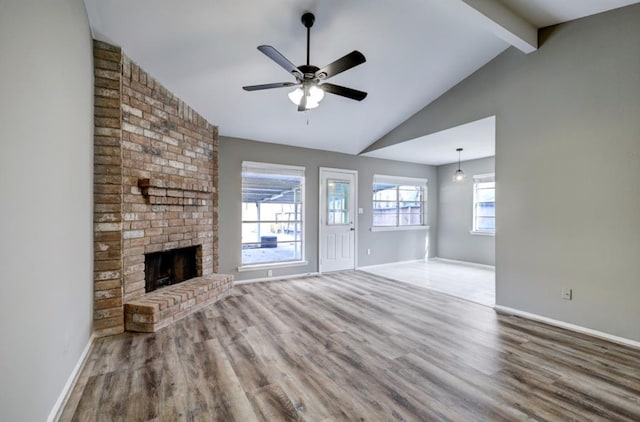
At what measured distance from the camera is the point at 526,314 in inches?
130

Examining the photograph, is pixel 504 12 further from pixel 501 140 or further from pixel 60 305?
pixel 60 305

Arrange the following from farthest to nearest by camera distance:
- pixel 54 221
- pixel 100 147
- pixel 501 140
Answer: pixel 501 140
pixel 100 147
pixel 54 221

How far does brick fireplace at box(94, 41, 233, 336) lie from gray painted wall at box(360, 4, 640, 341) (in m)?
4.00

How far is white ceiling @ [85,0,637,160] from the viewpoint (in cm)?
251

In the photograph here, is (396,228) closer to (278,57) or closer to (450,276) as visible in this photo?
(450,276)

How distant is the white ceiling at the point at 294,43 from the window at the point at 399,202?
97.9 inches

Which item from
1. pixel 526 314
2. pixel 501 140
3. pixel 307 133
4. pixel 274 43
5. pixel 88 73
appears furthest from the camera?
pixel 307 133

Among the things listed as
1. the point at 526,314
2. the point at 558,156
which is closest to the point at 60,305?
the point at 526,314

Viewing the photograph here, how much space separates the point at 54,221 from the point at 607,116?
4716 mm

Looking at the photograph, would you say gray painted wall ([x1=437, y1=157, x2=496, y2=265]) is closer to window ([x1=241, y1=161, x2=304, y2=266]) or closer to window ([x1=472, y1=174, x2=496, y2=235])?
window ([x1=472, y1=174, x2=496, y2=235])

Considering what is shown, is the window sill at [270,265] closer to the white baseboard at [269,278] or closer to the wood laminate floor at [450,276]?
the white baseboard at [269,278]

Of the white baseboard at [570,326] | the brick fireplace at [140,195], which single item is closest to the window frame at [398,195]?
the white baseboard at [570,326]

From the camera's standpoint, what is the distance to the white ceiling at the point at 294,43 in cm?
251

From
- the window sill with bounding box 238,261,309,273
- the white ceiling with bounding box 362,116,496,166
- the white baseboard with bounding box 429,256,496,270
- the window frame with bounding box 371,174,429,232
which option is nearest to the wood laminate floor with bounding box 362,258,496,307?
the white baseboard with bounding box 429,256,496,270
